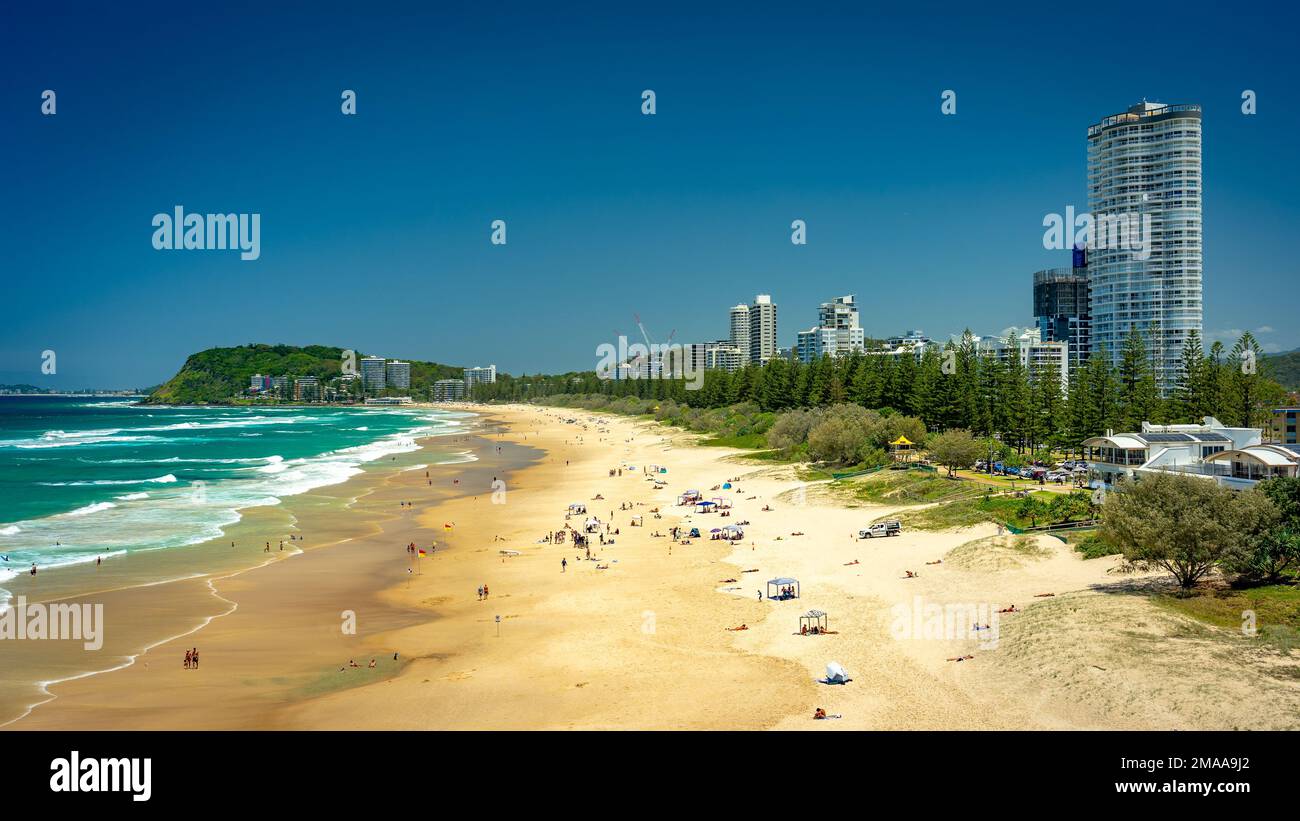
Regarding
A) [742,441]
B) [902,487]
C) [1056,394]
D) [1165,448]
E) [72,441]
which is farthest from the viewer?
[72,441]

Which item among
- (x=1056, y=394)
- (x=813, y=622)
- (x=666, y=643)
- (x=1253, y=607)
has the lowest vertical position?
(x=666, y=643)

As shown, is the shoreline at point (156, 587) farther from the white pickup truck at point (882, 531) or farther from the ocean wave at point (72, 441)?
the ocean wave at point (72, 441)

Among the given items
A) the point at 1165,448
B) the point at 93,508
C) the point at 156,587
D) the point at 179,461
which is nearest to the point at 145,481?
the point at 93,508

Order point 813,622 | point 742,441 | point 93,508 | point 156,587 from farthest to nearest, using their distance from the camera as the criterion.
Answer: point 742,441 → point 93,508 → point 156,587 → point 813,622

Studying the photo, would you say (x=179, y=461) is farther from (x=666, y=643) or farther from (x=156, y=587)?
(x=666, y=643)

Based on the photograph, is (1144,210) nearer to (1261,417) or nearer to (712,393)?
(712,393)

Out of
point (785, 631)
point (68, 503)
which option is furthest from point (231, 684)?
point (68, 503)

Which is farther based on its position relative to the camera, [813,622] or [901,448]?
[901,448]
